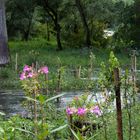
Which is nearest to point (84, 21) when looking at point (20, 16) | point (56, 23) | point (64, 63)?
point (56, 23)

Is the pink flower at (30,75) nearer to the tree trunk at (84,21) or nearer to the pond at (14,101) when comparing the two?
the pond at (14,101)

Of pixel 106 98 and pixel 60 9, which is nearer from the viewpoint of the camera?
pixel 106 98

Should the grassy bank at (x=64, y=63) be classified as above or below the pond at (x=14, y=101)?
above

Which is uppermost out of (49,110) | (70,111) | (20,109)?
(70,111)

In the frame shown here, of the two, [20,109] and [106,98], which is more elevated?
[106,98]

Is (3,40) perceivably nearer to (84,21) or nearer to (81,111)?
(84,21)

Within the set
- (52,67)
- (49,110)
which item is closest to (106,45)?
Result: (52,67)

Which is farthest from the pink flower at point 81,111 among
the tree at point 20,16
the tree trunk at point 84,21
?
the tree at point 20,16

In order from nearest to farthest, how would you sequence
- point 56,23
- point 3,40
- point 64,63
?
point 3,40 < point 64,63 < point 56,23

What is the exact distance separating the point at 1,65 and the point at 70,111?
27.0 meters

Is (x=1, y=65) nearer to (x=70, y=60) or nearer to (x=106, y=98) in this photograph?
(x=70, y=60)

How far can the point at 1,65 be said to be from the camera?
3212 cm

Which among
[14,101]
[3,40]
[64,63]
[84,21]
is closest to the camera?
[14,101]

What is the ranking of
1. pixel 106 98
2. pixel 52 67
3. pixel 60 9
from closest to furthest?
pixel 106 98, pixel 52 67, pixel 60 9
